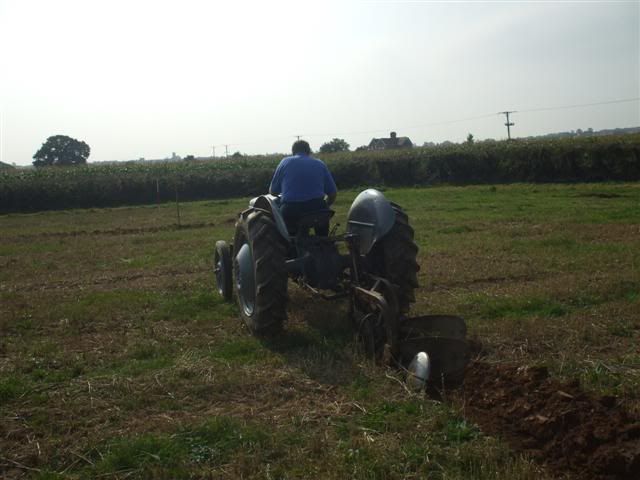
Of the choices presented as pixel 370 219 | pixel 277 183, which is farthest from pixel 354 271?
pixel 277 183

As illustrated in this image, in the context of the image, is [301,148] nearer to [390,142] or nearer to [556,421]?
[556,421]

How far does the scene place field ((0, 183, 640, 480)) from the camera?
3.61 metres

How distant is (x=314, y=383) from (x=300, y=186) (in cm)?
233

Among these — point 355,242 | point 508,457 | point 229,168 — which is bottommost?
point 508,457

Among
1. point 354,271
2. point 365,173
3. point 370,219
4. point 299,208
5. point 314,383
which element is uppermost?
point 365,173

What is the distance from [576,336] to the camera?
5684 mm

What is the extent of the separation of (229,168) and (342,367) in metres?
29.2

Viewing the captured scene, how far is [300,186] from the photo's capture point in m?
6.54

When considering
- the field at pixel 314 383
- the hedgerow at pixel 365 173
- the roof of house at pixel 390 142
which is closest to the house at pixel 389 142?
the roof of house at pixel 390 142

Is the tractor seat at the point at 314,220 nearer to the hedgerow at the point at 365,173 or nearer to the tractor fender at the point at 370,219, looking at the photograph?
the tractor fender at the point at 370,219

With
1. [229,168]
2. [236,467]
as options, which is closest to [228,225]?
[236,467]

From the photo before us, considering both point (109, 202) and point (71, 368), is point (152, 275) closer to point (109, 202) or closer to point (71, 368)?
point (71, 368)

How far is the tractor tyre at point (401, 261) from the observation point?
19.9 ft

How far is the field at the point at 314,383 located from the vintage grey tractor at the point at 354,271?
272 mm
